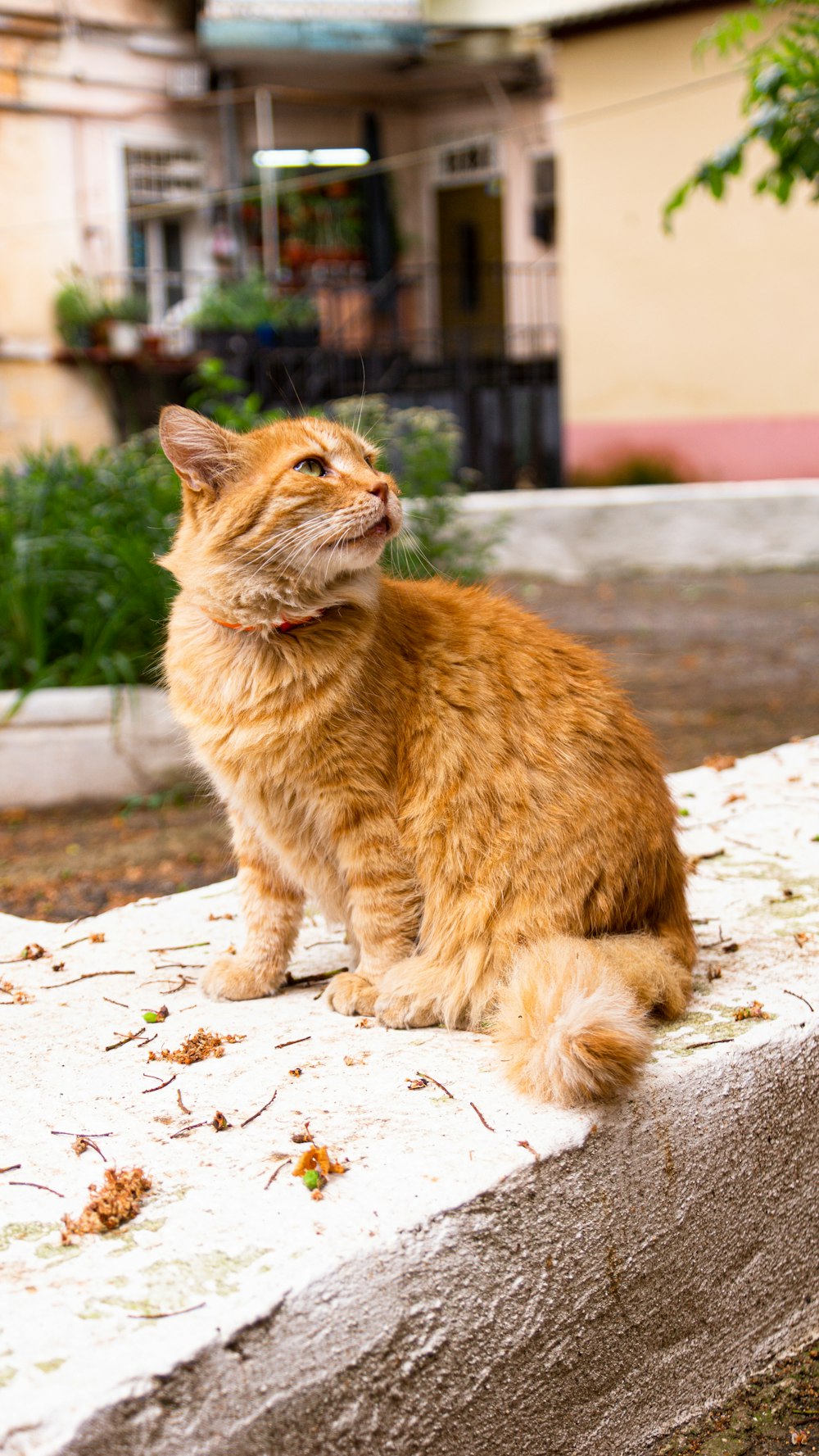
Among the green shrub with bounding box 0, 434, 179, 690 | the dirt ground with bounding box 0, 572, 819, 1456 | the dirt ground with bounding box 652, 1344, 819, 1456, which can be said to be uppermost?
the green shrub with bounding box 0, 434, 179, 690

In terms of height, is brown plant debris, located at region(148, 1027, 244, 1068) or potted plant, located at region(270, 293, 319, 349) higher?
potted plant, located at region(270, 293, 319, 349)

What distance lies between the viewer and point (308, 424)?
7.57 feet

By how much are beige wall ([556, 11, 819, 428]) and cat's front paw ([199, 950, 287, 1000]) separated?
27.3 feet

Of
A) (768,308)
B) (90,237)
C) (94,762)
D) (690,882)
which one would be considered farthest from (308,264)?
(690,882)

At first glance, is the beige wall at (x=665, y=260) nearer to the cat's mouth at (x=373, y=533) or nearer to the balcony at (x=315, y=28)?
the balcony at (x=315, y=28)

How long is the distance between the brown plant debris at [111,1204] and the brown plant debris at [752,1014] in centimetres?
102

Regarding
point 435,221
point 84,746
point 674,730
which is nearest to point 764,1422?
point 84,746

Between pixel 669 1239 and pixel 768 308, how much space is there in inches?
350

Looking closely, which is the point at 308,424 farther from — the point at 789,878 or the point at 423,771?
the point at 789,878

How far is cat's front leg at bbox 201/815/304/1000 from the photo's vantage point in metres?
2.43

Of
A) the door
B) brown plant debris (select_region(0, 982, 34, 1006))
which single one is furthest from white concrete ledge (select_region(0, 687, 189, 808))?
the door

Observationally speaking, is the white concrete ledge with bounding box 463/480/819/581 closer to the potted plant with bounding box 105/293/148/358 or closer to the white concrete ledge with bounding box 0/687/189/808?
the potted plant with bounding box 105/293/148/358

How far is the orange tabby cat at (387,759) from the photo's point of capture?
2182mm

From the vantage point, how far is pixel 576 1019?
1851 millimetres
